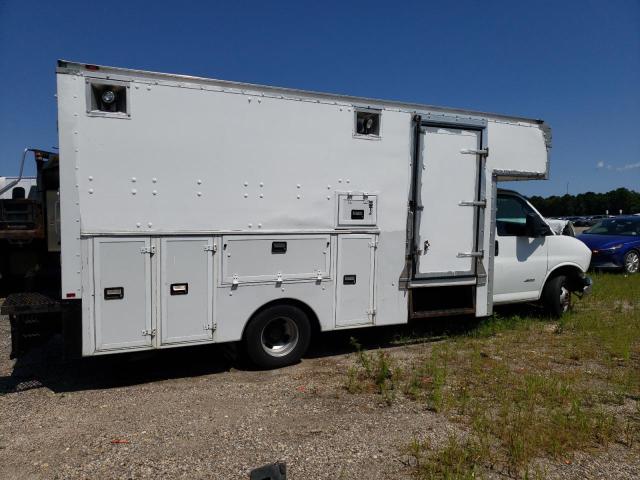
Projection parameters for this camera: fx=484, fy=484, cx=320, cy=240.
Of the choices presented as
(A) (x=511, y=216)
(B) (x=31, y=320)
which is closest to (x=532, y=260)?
(A) (x=511, y=216)

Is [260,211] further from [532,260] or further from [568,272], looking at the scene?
[568,272]

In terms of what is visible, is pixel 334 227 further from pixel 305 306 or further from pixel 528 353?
pixel 528 353

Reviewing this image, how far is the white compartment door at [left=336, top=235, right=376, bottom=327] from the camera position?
5.46 m

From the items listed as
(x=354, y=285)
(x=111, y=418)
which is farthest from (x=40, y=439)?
(x=354, y=285)

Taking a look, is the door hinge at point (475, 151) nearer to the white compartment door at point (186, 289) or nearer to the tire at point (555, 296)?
the tire at point (555, 296)

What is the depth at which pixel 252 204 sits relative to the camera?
5020 millimetres

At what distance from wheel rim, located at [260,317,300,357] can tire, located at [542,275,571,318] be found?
4457mm

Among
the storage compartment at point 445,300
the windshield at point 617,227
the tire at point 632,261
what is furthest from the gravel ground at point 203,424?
the windshield at point 617,227

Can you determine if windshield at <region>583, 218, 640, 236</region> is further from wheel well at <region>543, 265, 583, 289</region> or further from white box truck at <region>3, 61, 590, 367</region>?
white box truck at <region>3, 61, 590, 367</region>

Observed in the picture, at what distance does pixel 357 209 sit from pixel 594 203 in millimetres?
86227

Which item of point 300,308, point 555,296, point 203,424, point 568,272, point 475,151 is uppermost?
point 475,151

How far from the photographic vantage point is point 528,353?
5977 mm

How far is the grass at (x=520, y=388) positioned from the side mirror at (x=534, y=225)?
53.1 inches

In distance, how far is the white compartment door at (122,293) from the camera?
4441 mm
